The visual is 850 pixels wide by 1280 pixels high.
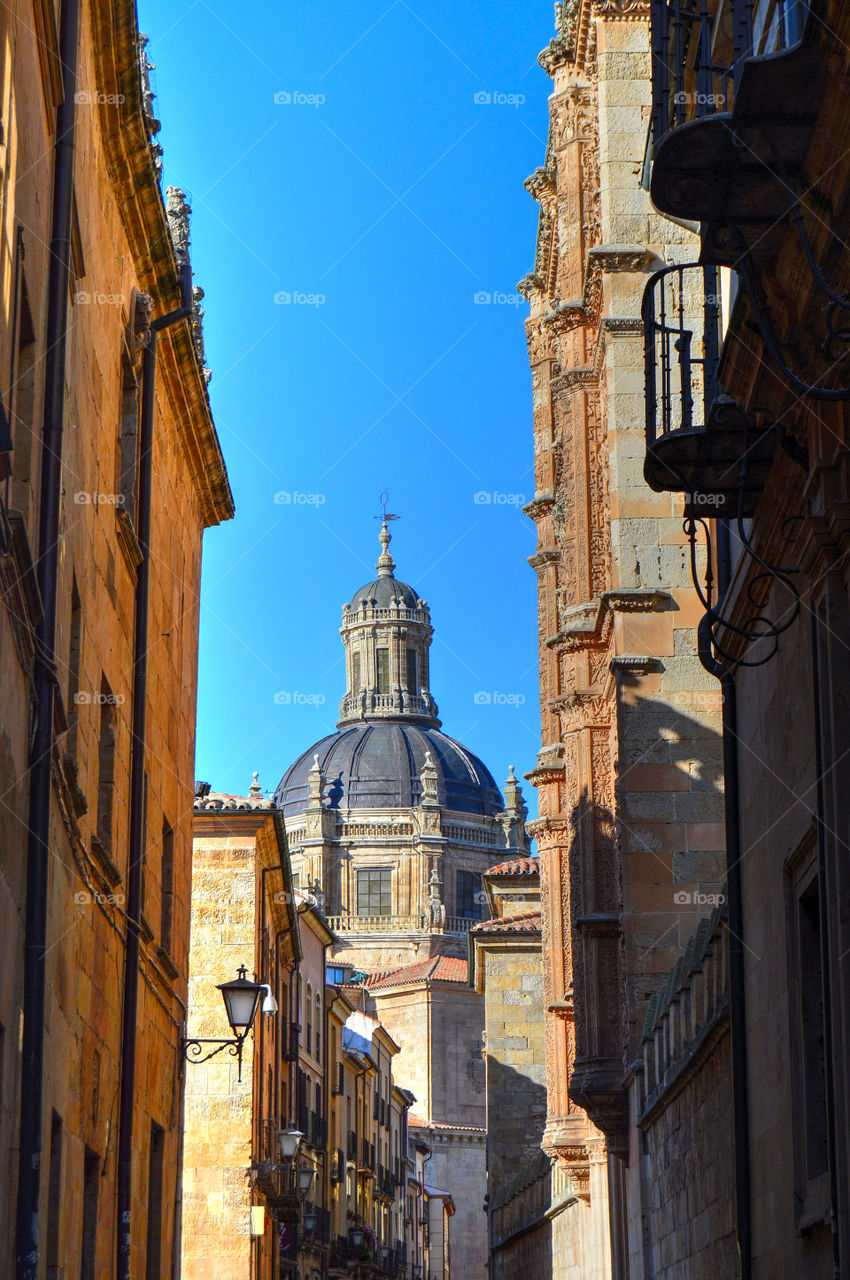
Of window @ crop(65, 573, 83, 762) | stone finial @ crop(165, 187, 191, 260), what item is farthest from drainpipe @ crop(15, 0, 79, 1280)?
stone finial @ crop(165, 187, 191, 260)

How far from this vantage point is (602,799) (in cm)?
1950

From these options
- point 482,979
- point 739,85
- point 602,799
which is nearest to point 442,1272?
point 482,979

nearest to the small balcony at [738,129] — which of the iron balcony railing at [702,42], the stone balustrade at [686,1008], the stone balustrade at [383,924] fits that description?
the iron balcony railing at [702,42]

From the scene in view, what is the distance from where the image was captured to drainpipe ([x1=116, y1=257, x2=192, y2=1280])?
13852 mm

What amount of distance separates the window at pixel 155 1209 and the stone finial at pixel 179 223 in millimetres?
7804

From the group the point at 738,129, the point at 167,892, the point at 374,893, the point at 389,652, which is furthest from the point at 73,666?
the point at 389,652

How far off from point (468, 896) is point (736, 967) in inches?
4165

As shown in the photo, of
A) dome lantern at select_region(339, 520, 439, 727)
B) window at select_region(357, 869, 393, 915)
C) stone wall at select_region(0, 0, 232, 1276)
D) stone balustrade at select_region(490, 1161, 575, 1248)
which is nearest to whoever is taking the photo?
stone wall at select_region(0, 0, 232, 1276)

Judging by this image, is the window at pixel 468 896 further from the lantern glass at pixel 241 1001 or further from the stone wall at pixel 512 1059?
the lantern glass at pixel 241 1001

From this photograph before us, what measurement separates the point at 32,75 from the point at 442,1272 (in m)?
81.5

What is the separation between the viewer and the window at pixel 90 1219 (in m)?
→ 12.8

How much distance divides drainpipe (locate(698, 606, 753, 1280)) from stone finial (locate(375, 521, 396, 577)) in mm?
116519

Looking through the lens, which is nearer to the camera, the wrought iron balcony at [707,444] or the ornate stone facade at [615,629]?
the wrought iron balcony at [707,444]

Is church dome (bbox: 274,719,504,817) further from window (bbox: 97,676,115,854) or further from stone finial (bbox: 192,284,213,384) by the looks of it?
window (bbox: 97,676,115,854)
